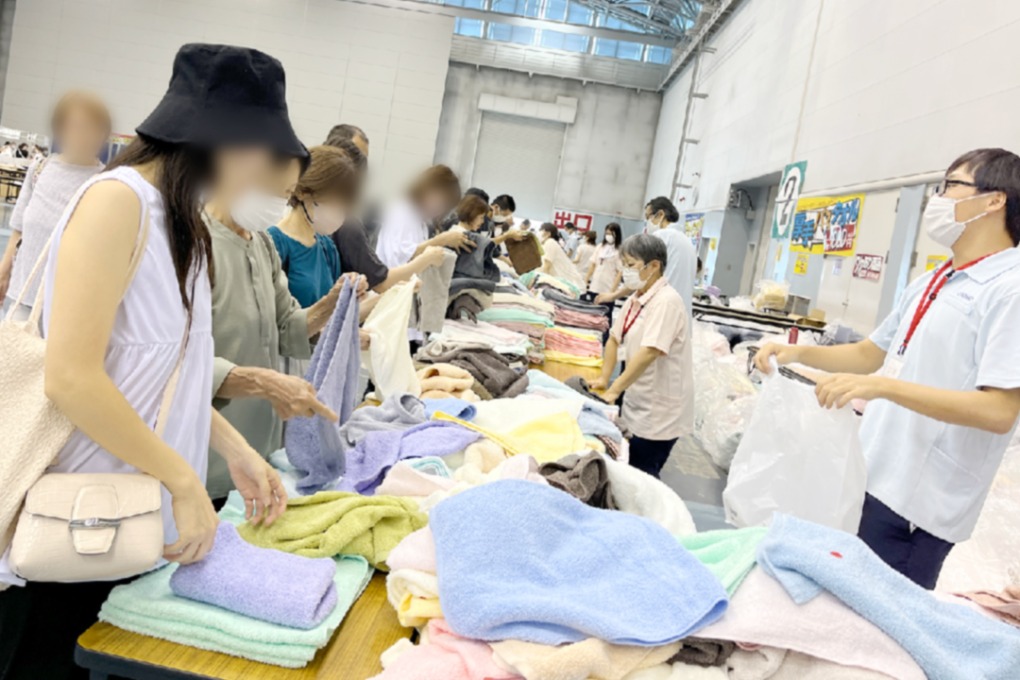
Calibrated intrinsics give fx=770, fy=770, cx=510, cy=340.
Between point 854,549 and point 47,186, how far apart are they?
11.7 feet

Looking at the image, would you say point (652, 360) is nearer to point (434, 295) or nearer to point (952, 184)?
point (434, 295)

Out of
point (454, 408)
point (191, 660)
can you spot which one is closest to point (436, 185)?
point (454, 408)

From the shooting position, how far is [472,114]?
719 inches

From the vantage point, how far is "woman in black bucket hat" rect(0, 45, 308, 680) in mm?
1048

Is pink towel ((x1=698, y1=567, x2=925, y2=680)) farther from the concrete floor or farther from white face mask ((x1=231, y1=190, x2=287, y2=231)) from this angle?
the concrete floor

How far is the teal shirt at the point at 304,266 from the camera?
2.49 metres

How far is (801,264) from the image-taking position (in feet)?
28.1

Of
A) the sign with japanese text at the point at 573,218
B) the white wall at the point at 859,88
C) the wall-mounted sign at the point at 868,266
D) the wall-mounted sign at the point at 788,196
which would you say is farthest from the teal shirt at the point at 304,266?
the sign with japanese text at the point at 573,218

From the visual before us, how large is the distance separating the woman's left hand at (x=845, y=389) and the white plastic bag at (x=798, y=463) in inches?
5.5

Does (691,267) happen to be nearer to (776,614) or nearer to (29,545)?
(776,614)

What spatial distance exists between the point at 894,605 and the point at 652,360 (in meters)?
2.50

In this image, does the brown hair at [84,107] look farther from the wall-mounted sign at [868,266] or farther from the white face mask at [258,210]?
the wall-mounted sign at [868,266]

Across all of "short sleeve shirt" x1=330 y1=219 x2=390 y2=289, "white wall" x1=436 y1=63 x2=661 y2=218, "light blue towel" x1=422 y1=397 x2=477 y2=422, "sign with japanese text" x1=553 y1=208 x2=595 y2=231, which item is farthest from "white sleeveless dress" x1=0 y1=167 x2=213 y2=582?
"sign with japanese text" x1=553 y1=208 x2=595 y2=231

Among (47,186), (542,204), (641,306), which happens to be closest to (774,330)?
(641,306)
